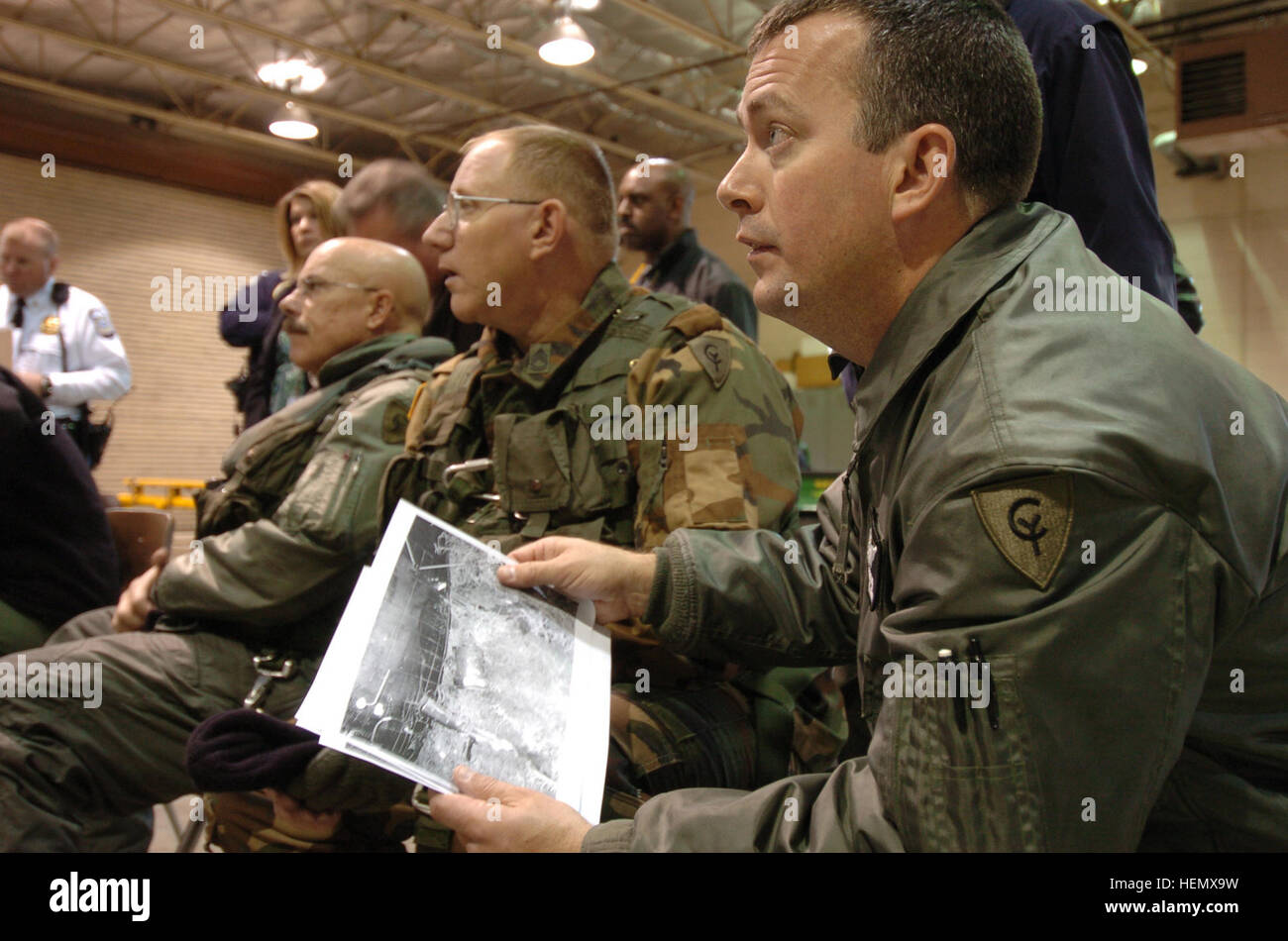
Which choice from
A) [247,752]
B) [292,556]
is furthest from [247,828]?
[292,556]

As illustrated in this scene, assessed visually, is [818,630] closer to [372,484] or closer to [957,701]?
[957,701]

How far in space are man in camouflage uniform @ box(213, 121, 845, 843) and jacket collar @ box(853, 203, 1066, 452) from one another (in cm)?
58

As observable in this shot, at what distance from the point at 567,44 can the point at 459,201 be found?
4875mm

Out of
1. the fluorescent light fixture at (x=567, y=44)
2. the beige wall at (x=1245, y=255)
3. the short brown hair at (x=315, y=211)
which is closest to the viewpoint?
the short brown hair at (x=315, y=211)

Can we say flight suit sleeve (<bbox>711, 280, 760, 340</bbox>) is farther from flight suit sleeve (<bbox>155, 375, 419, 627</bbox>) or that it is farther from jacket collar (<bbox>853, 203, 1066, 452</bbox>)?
jacket collar (<bbox>853, 203, 1066, 452</bbox>)

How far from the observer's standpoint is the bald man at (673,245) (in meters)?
3.57

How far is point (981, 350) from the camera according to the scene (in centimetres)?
85

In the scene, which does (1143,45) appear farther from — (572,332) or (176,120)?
(176,120)

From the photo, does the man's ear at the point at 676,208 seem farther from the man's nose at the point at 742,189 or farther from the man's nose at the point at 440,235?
the man's nose at the point at 742,189

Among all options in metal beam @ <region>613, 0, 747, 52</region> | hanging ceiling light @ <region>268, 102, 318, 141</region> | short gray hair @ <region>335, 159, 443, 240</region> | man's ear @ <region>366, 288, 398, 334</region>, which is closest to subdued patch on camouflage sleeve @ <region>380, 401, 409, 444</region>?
man's ear @ <region>366, 288, 398, 334</region>

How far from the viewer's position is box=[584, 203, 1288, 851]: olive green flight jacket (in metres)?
0.73

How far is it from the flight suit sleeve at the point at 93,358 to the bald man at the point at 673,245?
2.28 m

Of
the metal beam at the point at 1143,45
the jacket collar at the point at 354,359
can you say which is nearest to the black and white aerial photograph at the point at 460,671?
the jacket collar at the point at 354,359
